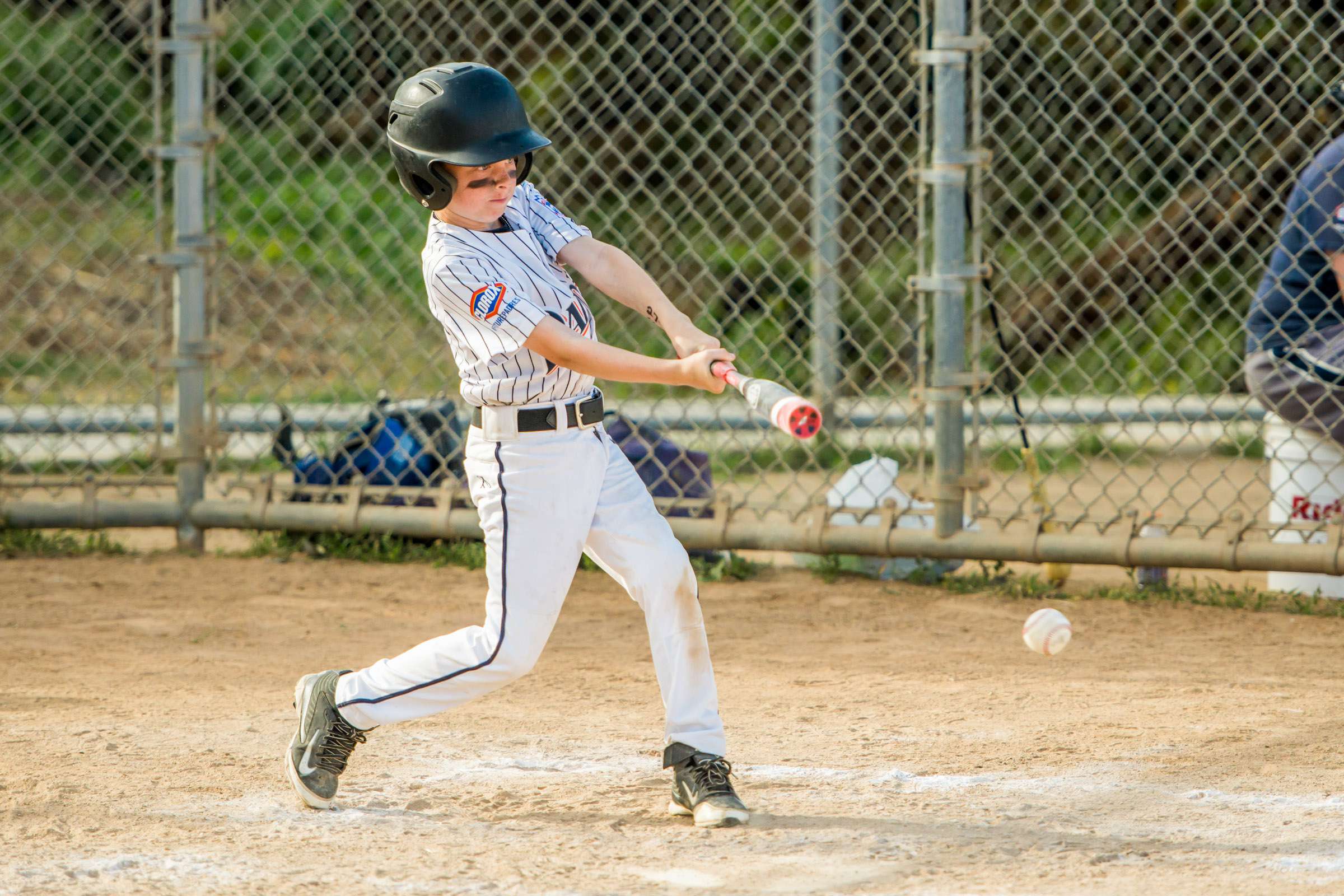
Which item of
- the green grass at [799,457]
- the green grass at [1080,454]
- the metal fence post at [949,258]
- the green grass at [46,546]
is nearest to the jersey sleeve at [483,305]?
the metal fence post at [949,258]

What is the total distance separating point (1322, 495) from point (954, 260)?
1.35 meters

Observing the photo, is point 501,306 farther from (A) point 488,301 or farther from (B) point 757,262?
(B) point 757,262

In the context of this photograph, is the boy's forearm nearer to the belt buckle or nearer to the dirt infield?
the belt buckle

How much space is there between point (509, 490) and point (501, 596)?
20cm

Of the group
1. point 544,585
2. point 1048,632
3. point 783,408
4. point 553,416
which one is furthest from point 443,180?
point 1048,632

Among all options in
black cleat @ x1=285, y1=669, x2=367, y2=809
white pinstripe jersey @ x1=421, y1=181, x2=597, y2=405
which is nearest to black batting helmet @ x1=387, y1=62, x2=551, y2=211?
white pinstripe jersey @ x1=421, y1=181, x2=597, y2=405

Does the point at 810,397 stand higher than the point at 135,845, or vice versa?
the point at 810,397

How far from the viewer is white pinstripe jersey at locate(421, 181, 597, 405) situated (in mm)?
2785

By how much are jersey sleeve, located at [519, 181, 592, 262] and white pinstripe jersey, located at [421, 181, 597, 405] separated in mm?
36

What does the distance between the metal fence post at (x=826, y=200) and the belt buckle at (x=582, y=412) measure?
2662mm

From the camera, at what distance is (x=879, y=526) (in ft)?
16.2

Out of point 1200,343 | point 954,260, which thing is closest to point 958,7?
point 954,260

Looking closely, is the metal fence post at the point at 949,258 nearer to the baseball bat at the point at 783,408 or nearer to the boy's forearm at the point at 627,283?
the boy's forearm at the point at 627,283

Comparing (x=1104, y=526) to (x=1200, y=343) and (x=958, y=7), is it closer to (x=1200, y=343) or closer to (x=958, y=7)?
(x=958, y=7)
